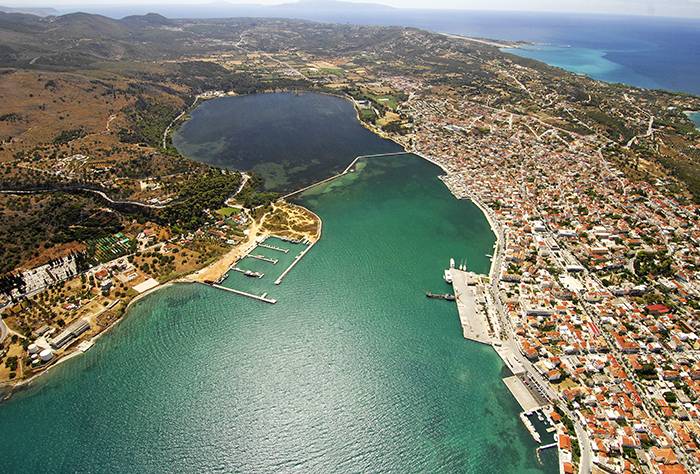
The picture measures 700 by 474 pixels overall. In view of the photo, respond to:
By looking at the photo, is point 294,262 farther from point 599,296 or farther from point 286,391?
point 599,296

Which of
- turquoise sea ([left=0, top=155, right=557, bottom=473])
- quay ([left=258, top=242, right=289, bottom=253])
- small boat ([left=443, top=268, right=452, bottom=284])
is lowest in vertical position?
turquoise sea ([left=0, top=155, right=557, bottom=473])

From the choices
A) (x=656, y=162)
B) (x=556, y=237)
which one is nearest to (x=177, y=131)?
(x=556, y=237)

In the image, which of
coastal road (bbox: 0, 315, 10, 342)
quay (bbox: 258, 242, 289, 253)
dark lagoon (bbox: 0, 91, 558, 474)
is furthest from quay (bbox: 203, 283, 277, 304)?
coastal road (bbox: 0, 315, 10, 342)

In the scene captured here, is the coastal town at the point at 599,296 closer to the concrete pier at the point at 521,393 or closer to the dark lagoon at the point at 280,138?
the concrete pier at the point at 521,393

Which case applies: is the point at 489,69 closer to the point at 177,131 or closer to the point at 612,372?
the point at 177,131

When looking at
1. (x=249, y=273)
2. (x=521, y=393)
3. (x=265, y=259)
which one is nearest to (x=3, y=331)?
(x=249, y=273)

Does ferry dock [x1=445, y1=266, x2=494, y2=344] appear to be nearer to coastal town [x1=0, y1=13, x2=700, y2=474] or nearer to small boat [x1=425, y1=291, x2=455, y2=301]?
coastal town [x1=0, y1=13, x2=700, y2=474]

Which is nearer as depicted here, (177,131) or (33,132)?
(33,132)

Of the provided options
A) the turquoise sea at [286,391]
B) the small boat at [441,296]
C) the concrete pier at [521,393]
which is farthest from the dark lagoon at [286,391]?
the small boat at [441,296]
